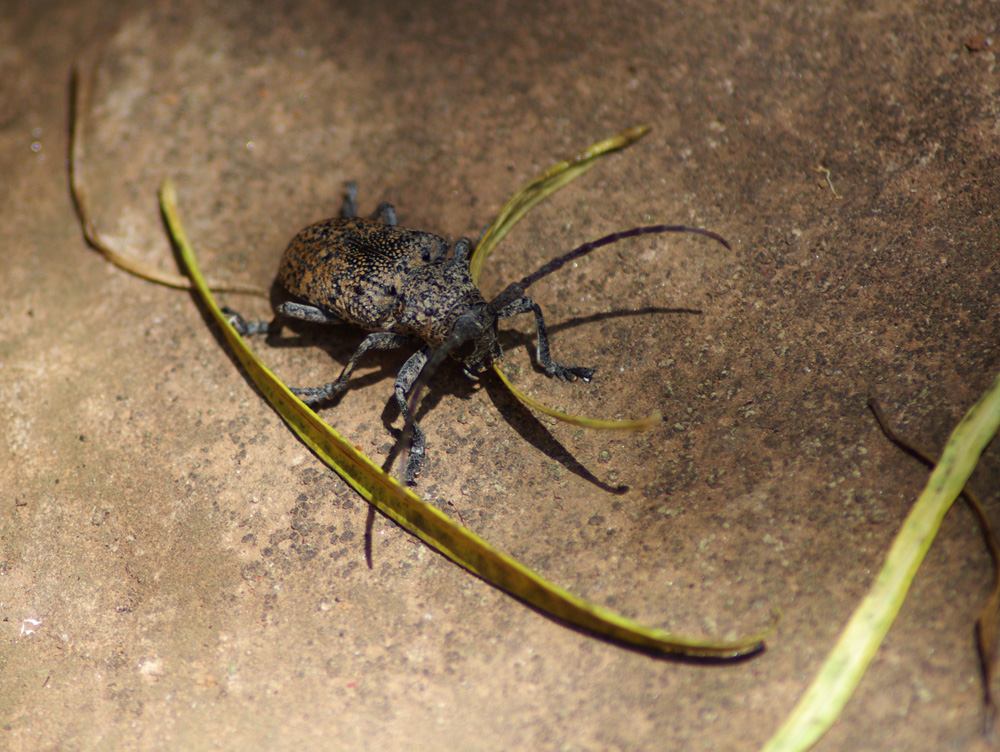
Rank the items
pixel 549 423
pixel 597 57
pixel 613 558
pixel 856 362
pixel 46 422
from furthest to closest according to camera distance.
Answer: pixel 597 57 → pixel 46 422 → pixel 549 423 → pixel 856 362 → pixel 613 558

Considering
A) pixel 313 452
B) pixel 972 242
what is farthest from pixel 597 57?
pixel 313 452

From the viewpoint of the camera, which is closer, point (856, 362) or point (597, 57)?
point (856, 362)

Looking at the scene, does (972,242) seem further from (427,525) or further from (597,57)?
(427,525)

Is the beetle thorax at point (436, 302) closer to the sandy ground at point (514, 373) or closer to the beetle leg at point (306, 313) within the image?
the sandy ground at point (514, 373)

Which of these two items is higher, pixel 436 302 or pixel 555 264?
pixel 555 264

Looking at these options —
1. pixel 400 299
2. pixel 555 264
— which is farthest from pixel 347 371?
pixel 555 264

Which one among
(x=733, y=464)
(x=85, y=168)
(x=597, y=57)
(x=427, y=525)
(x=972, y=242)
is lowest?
(x=85, y=168)

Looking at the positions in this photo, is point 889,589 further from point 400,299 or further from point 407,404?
point 400,299

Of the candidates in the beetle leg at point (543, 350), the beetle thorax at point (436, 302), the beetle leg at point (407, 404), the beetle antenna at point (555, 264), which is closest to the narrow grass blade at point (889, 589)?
the beetle antenna at point (555, 264)
